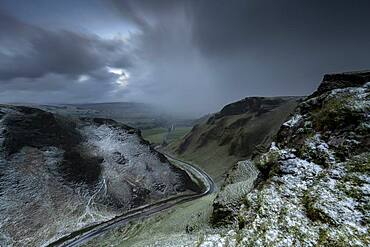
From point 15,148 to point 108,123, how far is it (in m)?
43.7

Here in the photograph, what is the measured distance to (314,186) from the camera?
25.4m

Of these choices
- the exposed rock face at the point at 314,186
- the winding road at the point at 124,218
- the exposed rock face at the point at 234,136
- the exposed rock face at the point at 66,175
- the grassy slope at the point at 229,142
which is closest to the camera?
the exposed rock face at the point at 314,186

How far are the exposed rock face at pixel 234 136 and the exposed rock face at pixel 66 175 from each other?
35.7 meters

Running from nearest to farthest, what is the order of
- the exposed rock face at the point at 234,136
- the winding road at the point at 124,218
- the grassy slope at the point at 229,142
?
the winding road at the point at 124,218 → the grassy slope at the point at 229,142 → the exposed rock face at the point at 234,136

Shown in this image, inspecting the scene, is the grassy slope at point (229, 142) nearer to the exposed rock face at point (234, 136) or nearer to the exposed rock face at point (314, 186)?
the exposed rock face at point (234, 136)

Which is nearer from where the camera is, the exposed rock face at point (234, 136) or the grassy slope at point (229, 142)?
the grassy slope at point (229, 142)

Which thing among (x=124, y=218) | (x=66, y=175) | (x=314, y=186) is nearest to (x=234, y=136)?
(x=124, y=218)

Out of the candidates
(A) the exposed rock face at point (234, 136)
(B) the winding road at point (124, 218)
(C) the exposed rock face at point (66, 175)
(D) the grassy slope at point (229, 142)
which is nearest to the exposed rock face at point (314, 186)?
(B) the winding road at point (124, 218)

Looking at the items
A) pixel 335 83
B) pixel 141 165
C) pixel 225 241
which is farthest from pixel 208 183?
pixel 225 241

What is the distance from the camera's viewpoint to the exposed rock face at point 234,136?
5084 inches

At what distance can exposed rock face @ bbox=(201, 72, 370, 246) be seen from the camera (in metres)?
20.5

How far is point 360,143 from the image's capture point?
90.2 feet

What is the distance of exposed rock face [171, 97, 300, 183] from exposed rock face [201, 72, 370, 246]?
239ft

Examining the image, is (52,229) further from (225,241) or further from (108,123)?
(108,123)
